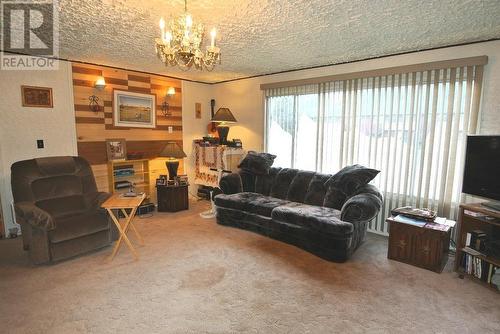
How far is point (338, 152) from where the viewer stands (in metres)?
4.19

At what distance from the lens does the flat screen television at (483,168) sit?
8.55 ft

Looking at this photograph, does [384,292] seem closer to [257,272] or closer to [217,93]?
[257,272]

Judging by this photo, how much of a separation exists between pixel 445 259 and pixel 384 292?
1088 millimetres

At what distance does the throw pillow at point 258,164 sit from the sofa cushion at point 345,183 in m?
1.13

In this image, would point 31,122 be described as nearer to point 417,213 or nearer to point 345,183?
point 345,183

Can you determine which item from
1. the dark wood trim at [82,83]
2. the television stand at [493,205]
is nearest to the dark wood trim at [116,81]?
the dark wood trim at [82,83]

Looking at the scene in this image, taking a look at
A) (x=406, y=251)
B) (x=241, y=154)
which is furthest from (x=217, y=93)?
(x=406, y=251)

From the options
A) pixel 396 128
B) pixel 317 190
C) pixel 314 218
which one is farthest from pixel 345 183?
pixel 396 128

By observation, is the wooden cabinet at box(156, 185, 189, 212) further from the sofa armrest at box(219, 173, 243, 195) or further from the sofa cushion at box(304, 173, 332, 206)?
the sofa cushion at box(304, 173, 332, 206)

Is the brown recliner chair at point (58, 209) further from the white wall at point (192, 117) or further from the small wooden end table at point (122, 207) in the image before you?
the white wall at point (192, 117)

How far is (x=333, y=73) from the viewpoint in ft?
13.6

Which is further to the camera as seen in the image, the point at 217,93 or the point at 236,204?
the point at 217,93

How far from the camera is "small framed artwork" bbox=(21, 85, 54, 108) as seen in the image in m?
3.64

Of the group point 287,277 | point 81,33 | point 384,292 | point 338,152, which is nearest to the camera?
point 384,292
